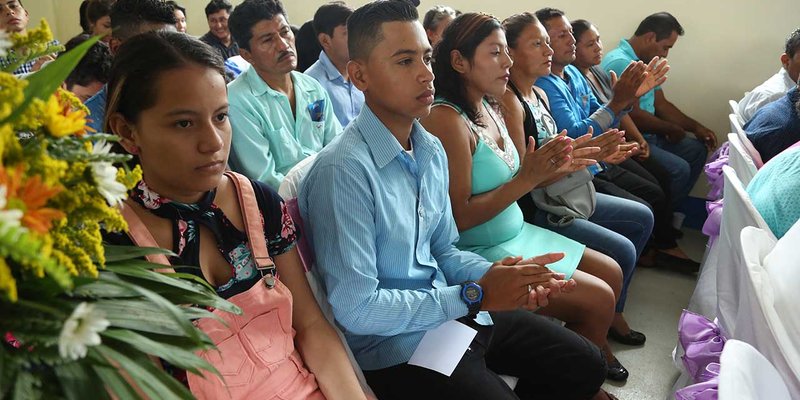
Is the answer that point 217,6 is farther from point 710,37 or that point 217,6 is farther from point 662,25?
point 710,37

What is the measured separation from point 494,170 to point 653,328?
1279 millimetres

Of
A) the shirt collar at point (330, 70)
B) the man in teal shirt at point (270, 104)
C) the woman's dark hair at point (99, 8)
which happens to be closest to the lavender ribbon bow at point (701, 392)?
the man in teal shirt at point (270, 104)

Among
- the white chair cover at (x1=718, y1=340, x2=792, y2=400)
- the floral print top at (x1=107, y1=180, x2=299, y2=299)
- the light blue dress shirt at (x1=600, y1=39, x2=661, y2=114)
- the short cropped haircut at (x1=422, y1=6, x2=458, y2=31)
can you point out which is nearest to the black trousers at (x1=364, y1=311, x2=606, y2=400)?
the floral print top at (x1=107, y1=180, x2=299, y2=299)

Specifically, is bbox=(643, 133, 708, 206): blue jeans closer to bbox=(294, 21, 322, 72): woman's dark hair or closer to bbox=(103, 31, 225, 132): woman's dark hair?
bbox=(294, 21, 322, 72): woman's dark hair

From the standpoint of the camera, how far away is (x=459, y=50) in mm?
1986

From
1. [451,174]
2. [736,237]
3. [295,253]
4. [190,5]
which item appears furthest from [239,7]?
[190,5]

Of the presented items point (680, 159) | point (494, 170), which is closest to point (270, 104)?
point (494, 170)

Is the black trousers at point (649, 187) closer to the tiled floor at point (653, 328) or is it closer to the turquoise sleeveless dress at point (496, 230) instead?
the tiled floor at point (653, 328)

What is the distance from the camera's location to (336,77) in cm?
281

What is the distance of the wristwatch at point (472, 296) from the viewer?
1.27 meters

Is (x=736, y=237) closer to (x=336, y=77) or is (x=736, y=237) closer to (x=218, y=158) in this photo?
(x=218, y=158)

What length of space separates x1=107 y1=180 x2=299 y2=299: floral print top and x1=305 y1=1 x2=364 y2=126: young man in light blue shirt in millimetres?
1713

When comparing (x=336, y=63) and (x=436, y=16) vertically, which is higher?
(x=436, y=16)

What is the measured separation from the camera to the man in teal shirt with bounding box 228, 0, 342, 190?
6.70 ft
